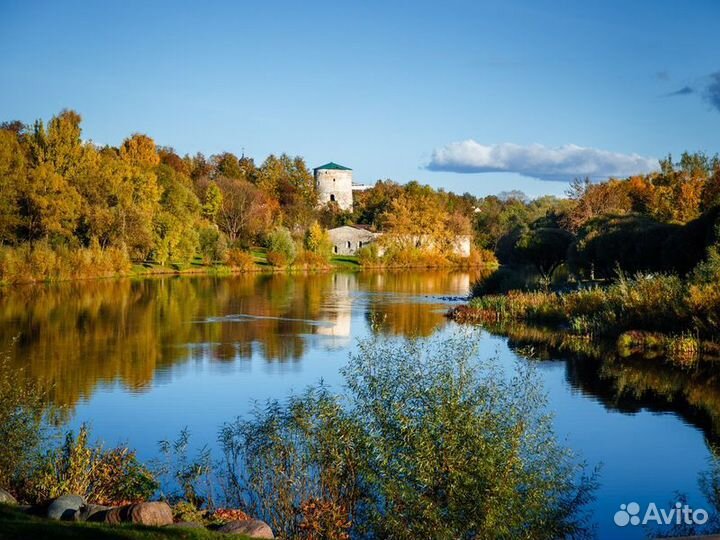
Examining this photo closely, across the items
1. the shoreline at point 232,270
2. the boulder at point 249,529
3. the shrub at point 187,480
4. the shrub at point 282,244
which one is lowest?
the shrub at point 187,480

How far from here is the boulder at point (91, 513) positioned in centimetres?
822

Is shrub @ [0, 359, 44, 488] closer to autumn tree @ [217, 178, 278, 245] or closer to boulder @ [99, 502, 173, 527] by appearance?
boulder @ [99, 502, 173, 527]

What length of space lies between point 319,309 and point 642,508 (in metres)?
25.9

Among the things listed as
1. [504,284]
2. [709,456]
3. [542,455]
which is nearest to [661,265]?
[504,284]

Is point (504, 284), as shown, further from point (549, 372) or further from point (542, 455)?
point (542, 455)

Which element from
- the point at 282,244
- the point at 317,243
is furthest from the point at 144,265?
the point at 317,243

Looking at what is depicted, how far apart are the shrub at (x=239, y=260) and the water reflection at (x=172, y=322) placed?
421 inches

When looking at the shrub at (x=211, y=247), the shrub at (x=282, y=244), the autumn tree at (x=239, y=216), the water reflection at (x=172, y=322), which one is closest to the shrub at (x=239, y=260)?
the shrub at (x=211, y=247)

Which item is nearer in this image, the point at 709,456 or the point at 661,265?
the point at 709,456

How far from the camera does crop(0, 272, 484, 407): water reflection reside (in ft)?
69.6

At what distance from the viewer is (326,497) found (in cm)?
966

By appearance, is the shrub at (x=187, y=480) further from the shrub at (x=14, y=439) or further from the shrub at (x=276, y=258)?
the shrub at (x=276, y=258)

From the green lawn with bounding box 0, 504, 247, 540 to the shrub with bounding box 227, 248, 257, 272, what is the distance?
187ft

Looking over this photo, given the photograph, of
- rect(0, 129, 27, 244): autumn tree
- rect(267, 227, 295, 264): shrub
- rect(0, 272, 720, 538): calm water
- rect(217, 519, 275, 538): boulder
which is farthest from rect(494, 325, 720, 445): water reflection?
rect(267, 227, 295, 264): shrub
